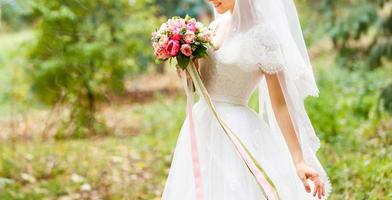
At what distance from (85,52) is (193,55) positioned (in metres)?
6.25

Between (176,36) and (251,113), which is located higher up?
(176,36)

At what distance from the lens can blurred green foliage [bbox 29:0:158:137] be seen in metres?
7.83

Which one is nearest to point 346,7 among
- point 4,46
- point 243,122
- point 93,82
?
point 93,82

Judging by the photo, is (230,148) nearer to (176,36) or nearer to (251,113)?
(251,113)

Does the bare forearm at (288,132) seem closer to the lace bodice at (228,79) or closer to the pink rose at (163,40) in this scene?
the lace bodice at (228,79)

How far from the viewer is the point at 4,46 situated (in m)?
19.0

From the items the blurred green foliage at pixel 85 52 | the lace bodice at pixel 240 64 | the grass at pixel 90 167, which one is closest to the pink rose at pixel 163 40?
the lace bodice at pixel 240 64

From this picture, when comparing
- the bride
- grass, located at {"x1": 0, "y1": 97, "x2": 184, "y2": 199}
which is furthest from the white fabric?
grass, located at {"x1": 0, "y1": 97, "x2": 184, "y2": 199}

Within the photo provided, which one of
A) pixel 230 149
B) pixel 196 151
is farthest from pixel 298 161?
pixel 196 151

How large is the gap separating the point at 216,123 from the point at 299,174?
1.53 feet

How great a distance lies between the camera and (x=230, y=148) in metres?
2.91

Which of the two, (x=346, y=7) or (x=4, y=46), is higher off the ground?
(x=4, y=46)

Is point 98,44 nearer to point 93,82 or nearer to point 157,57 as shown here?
point 93,82

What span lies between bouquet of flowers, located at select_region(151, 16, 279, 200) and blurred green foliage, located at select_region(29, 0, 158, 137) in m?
4.55
